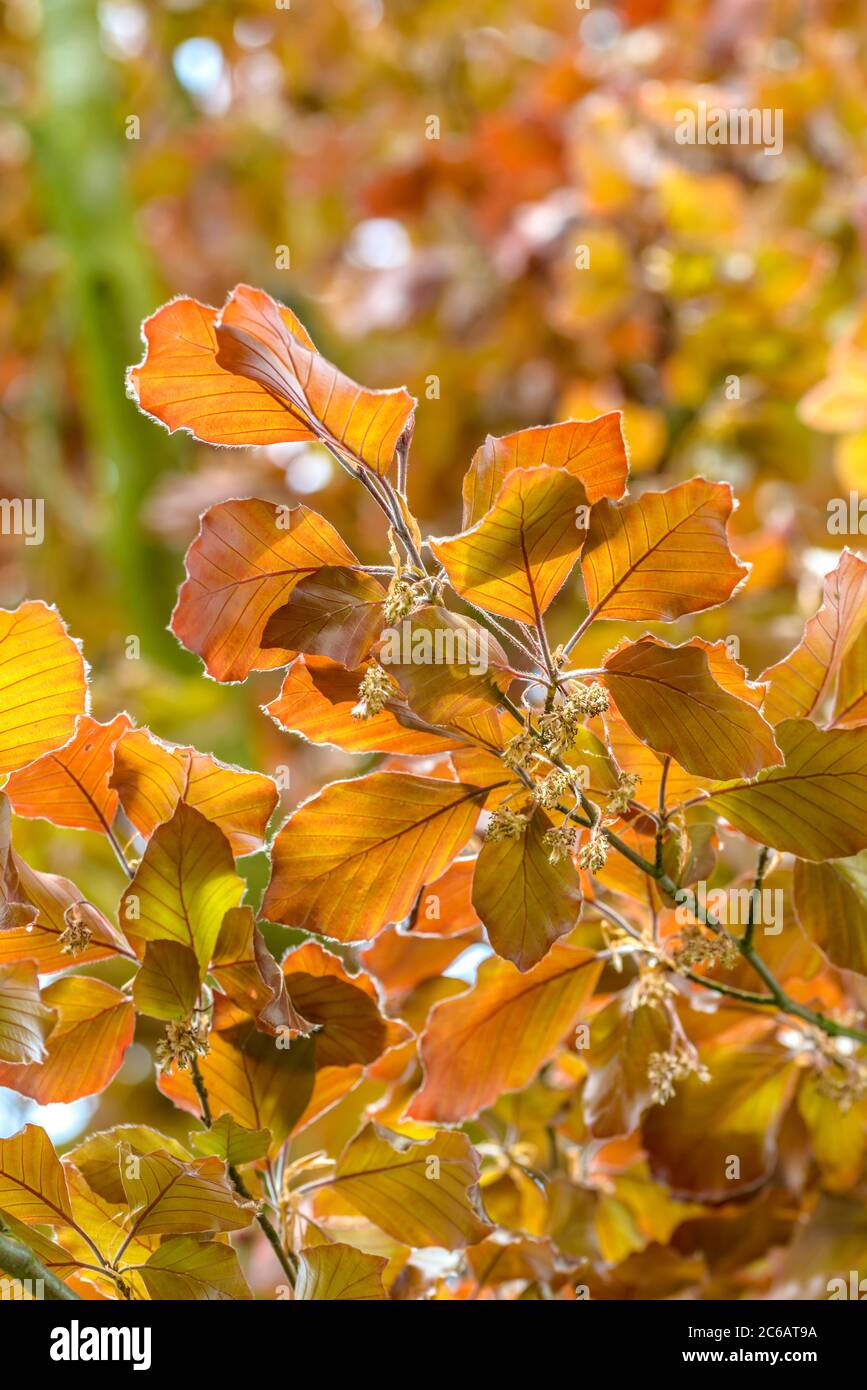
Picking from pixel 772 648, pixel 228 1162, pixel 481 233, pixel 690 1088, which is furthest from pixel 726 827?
pixel 481 233

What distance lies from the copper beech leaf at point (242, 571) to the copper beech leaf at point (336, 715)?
0.08 feet

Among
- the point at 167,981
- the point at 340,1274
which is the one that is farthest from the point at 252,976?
the point at 340,1274

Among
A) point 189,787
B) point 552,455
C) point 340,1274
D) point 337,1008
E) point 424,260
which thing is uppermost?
point 424,260

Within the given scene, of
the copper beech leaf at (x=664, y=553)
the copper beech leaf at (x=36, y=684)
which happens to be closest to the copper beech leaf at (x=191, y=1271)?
the copper beech leaf at (x=36, y=684)

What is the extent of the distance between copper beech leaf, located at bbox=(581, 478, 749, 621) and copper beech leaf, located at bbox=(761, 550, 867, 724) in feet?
0.29

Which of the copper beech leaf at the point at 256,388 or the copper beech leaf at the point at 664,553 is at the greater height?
the copper beech leaf at the point at 256,388

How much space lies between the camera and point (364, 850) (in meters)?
0.58

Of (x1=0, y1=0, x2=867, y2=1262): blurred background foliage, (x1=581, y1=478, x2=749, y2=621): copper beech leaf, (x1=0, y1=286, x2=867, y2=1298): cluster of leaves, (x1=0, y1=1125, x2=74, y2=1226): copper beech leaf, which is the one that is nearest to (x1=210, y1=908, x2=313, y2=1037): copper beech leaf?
(x1=0, y1=286, x2=867, y2=1298): cluster of leaves

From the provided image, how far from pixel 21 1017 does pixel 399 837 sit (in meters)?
0.18

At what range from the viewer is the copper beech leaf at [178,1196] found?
54 cm

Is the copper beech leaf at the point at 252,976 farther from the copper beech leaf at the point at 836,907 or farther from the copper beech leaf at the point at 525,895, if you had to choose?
the copper beech leaf at the point at 836,907

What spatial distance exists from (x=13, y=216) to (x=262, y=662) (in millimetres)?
2401

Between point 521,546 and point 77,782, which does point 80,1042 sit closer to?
point 77,782

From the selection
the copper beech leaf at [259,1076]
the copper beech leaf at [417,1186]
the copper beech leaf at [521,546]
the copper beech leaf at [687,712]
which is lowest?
the copper beech leaf at [417,1186]
